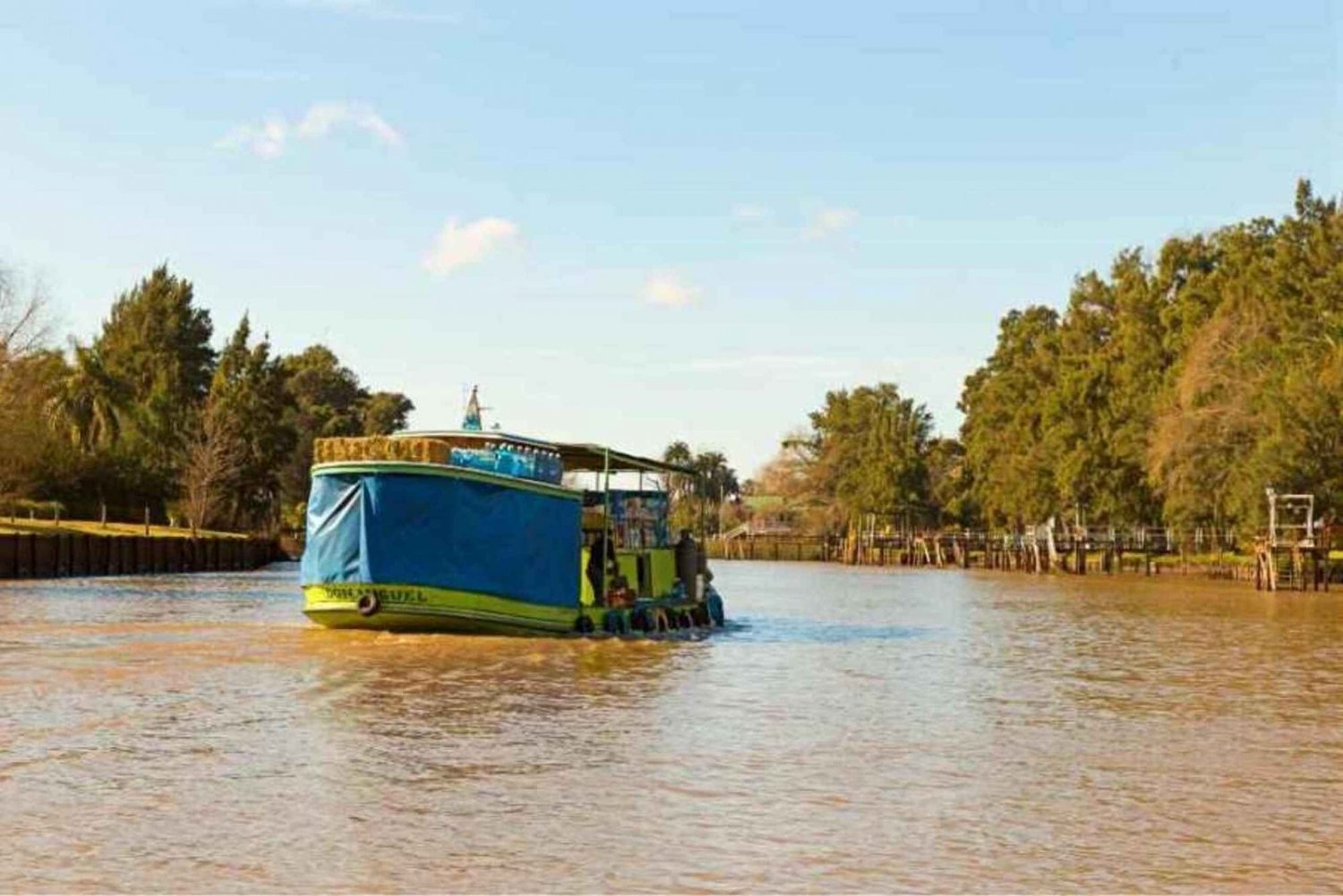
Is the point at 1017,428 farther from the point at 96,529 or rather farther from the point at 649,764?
the point at 649,764

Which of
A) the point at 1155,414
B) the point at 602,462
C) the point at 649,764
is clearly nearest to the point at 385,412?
the point at 1155,414

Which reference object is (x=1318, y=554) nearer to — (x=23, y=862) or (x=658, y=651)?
(x=658, y=651)

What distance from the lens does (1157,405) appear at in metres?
90.0

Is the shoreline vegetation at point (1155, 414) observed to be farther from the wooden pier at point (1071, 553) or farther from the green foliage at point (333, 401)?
the green foliage at point (333, 401)

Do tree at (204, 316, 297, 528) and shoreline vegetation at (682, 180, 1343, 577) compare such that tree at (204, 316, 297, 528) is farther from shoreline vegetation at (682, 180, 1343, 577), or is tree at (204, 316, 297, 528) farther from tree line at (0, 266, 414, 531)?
shoreline vegetation at (682, 180, 1343, 577)

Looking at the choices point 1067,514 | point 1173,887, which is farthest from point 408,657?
point 1067,514

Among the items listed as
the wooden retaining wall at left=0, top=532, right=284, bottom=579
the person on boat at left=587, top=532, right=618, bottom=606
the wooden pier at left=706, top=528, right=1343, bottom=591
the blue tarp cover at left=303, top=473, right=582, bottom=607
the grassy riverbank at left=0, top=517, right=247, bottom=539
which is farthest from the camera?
the wooden pier at left=706, top=528, right=1343, bottom=591

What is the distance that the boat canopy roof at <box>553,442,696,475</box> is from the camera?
1404 inches

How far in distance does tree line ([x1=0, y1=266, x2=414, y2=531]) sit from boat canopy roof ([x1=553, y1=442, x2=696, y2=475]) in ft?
131

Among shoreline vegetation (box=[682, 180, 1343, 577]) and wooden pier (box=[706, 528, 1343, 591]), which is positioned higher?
shoreline vegetation (box=[682, 180, 1343, 577])

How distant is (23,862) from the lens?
1218 centimetres

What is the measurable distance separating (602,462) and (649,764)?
2035 centimetres

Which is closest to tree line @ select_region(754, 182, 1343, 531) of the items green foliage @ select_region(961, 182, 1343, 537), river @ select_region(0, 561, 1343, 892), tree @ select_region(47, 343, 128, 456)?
green foliage @ select_region(961, 182, 1343, 537)

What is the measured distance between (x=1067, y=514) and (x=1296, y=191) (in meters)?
28.1
